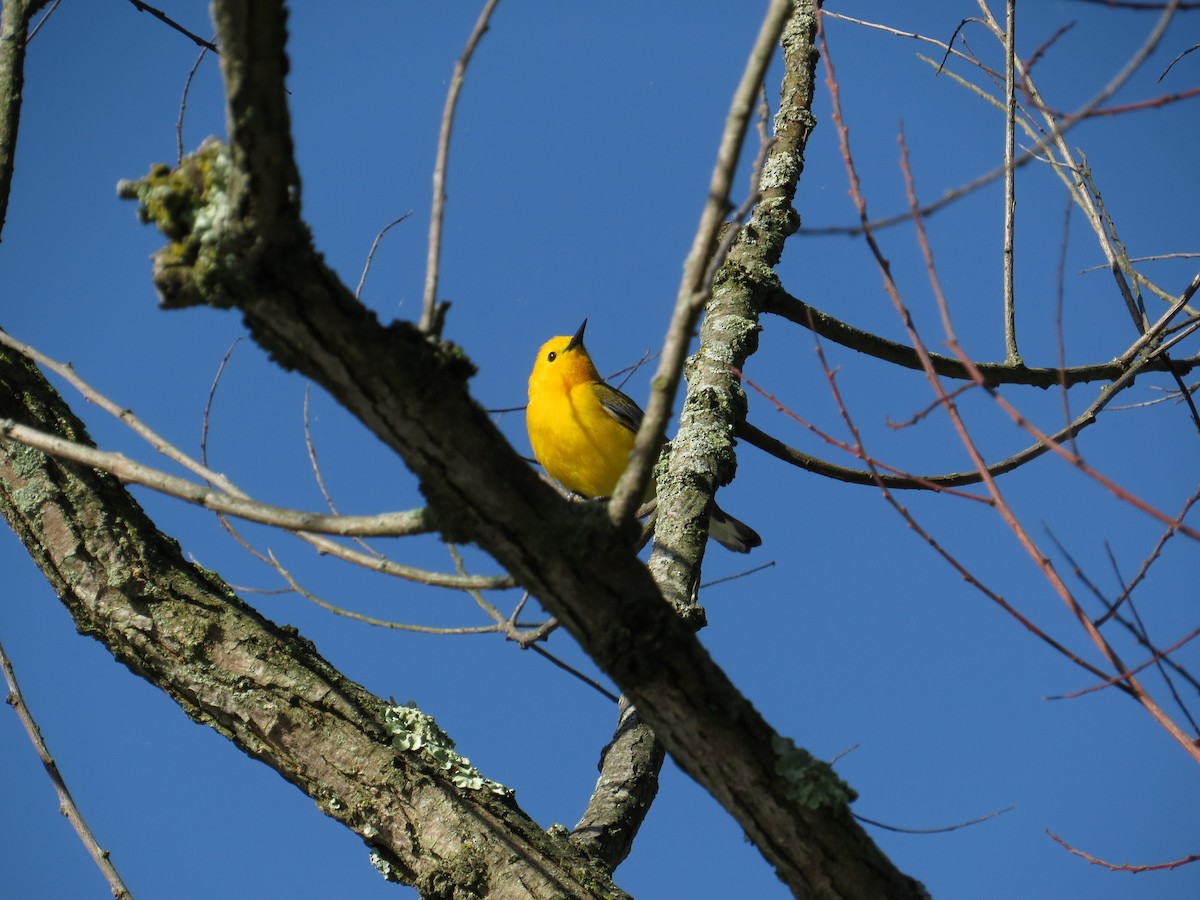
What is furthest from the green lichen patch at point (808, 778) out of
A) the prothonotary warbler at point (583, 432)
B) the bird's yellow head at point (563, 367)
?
the bird's yellow head at point (563, 367)

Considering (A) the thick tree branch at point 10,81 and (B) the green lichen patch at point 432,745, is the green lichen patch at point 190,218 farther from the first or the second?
(A) the thick tree branch at point 10,81

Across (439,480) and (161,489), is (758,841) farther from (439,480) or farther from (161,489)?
(161,489)

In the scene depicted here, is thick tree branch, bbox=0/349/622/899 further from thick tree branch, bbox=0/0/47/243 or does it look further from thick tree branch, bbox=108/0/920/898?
thick tree branch, bbox=108/0/920/898

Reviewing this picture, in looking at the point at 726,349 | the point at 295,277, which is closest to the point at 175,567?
the point at 295,277

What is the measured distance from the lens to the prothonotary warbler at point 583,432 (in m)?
5.97

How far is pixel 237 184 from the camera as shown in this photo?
4.27ft

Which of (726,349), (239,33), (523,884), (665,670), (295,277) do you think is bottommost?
(523,884)

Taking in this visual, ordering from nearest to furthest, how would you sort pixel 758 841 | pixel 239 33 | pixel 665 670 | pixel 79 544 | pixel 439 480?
pixel 239 33 < pixel 439 480 < pixel 665 670 < pixel 758 841 < pixel 79 544

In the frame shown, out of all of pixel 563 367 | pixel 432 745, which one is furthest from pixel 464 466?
pixel 563 367

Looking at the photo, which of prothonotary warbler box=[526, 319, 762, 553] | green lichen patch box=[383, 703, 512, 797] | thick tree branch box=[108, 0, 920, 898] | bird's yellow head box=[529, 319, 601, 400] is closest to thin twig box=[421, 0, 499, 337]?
thick tree branch box=[108, 0, 920, 898]

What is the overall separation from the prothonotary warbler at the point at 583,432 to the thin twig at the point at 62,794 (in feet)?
12.1

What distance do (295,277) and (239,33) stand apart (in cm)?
31

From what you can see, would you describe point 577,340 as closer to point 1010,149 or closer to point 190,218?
point 1010,149

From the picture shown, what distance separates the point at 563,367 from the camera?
21.7ft
